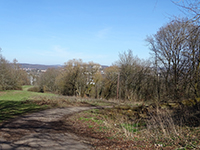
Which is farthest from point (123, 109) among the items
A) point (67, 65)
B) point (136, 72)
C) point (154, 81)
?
point (67, 65)

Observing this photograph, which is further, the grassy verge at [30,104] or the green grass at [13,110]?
the grassy verge at [30,104]

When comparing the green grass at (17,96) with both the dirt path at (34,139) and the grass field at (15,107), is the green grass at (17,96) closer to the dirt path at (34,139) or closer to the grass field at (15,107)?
the grass field at (15,107)

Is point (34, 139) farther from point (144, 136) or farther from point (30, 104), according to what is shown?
point (30, 104)

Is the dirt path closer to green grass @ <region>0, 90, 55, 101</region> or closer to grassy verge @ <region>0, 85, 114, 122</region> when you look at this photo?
grassy verge @ <region>0, 85, 114, 122</region>

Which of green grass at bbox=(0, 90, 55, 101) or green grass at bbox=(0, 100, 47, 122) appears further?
green grass at bbox=(0, 90, 55, 101)

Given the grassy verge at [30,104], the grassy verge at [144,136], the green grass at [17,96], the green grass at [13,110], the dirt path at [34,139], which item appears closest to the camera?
the dirt path at [34,139]

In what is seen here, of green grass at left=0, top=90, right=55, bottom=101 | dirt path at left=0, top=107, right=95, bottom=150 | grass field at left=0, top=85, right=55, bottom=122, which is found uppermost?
dirt path at left=0, top=107, right=95, bottom=150

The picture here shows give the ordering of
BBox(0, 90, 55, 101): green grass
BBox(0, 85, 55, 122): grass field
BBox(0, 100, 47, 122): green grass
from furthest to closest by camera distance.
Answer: BBox(0, 90, 55, 101): green grass < BBox(0, 85, 55, 122): grass field < BBox(0, 100, 47, 122): green grass

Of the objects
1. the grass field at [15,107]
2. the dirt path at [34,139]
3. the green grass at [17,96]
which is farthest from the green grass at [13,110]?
the green grass at [17,96]

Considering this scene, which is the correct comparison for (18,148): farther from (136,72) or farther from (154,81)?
(136,72)

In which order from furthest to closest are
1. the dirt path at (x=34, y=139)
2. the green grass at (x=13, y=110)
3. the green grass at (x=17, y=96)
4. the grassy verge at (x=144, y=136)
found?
the green grass at (x=17, y=96), the green grass at (x=13, y=110), the grassy verge at (x=144, y=136), the dirt path at (x=34, y=139)

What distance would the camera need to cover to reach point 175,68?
19.6 m

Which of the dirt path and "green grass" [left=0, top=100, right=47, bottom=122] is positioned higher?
the dirt path

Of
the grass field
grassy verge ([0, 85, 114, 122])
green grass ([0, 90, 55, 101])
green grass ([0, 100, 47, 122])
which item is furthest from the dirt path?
green grass ([0, 90, 55, 101])
